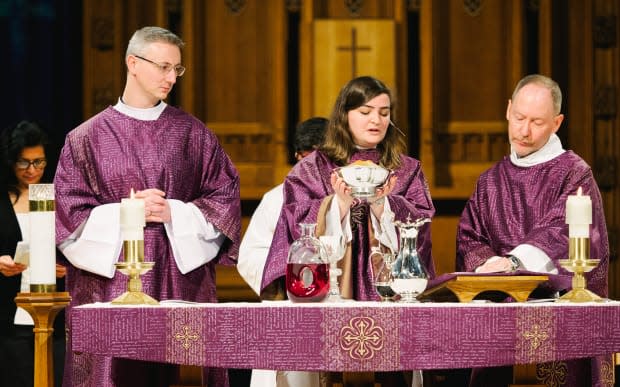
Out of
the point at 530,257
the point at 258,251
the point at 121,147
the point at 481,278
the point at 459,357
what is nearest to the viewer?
the point at 459,357

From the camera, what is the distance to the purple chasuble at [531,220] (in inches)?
187

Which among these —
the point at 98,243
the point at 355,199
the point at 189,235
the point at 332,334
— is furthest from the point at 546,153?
the point at 98,243

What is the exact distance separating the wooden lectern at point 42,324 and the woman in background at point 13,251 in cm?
143

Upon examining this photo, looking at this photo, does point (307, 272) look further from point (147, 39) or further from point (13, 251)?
point (13, 251)

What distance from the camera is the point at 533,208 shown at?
505cm

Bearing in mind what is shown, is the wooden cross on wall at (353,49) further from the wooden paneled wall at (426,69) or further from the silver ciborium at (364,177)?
the silver ciborium at (364,177)

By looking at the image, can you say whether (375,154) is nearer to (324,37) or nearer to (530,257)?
(530,257)

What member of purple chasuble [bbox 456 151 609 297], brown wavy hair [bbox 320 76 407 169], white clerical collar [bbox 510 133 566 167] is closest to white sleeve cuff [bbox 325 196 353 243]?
brown wavy hair [bbox 320 76 407 169]

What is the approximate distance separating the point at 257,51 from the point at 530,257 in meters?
4.91

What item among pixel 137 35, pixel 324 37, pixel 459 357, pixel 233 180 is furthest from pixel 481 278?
pixel 324 37

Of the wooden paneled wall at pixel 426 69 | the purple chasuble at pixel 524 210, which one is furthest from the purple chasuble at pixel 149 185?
the wooden paneled wall at pixel 426 69

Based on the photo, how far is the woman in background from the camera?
561 centimetres

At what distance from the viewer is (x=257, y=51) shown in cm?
930

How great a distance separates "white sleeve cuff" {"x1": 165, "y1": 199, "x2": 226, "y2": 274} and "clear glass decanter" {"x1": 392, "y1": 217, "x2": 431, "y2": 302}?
3.21 ft
